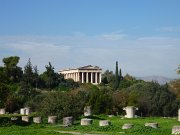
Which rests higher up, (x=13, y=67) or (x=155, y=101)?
(x=13, y=67)

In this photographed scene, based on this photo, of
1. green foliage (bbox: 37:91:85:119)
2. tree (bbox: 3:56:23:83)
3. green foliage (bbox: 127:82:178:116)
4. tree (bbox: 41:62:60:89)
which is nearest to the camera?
green foliage (bbox: 37:91:85:119)

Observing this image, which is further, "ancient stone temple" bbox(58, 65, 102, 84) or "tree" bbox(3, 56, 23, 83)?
"ancient stone temple" bbox(58, 65, 102, 84)

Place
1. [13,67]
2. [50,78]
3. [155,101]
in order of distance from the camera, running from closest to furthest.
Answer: [155,101]
[13,67]
[50,78]

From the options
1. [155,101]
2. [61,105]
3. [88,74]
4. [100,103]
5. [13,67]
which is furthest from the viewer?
[88,74]

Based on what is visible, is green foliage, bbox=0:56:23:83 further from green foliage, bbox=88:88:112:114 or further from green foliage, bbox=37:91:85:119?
green foliage, bbox=37:91:85:119

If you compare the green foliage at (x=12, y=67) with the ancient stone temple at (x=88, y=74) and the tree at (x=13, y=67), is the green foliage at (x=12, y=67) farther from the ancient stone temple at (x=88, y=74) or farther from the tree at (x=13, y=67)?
the ancient stone temple at (x=88, y=74)

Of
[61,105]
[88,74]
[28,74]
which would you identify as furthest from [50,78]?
[61,105]

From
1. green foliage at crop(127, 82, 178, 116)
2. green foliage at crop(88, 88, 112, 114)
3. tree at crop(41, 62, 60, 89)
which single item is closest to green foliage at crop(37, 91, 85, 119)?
green foliage at crop(88, 88, 112, 114)

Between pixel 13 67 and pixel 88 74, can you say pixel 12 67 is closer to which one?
pixel 13 67

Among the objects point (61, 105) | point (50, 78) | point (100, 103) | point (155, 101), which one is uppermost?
point (50, 78)

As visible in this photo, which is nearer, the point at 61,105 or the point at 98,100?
the point at 61,105

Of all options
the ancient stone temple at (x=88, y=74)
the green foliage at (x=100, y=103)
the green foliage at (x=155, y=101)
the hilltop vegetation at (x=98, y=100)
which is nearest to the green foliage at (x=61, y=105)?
the hilltop vegetation at (x=98, y=100)

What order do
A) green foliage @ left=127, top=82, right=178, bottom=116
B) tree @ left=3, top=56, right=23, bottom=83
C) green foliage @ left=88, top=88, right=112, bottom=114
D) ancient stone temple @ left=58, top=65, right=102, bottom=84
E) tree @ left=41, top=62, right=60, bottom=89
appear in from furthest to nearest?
ancient stone temple @ left=58, top=65, right=102, bottom=84 < tree @ left=41, top=62, right=60, bottom=89 < tree @ left=3, top=56, right=23, bottom=83 < green foliage @ left=127, top=82, right=178, bottom=116 < green foliage @ left=88, top=88, right=112, bottom=114

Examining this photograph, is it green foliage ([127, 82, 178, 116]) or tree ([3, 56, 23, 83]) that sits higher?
tree ([3, 56, 23, 83])
